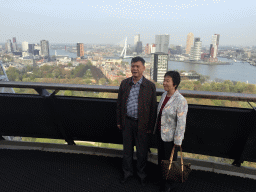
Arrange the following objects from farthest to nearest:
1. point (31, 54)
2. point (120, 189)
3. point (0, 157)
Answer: point (31, 54) → point (0, 157) → point (120, 189)

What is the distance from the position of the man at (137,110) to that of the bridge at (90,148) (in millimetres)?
140

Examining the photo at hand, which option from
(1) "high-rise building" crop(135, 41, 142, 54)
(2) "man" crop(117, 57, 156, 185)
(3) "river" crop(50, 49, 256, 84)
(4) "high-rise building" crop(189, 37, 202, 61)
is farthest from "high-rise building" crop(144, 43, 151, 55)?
(2) "man" crop(117, 57, 156, 185)

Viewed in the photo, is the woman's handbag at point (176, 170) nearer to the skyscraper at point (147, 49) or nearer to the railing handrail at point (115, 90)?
the railing handrail at point (115, 90)

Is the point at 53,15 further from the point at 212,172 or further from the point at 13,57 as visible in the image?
the point at 212,172

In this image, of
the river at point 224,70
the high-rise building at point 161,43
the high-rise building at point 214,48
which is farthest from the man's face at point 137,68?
the high-rise building at point 214,48

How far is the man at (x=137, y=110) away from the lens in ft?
5.84

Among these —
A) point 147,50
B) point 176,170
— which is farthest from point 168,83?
point 147,50

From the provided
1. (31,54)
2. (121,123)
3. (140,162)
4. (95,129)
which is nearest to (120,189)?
(140,162)

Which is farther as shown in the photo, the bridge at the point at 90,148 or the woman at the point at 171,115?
the bridge at the point at 90,148

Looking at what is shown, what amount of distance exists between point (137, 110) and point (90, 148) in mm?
1140

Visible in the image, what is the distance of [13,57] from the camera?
48.5 metres

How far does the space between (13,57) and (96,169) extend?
56043mm

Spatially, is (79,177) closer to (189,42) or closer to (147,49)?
(147,49)

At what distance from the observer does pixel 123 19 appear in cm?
8762
